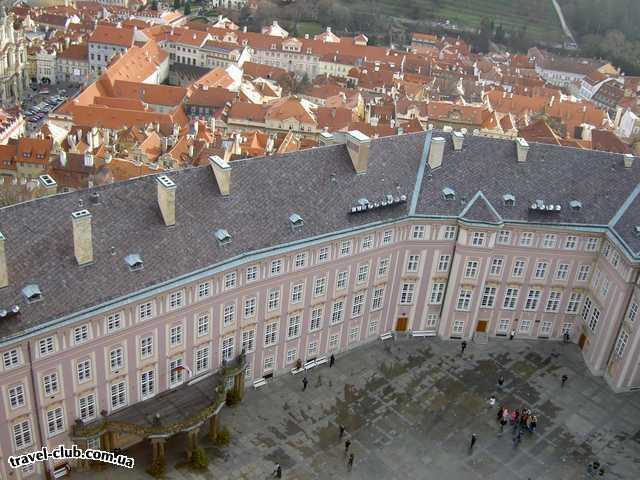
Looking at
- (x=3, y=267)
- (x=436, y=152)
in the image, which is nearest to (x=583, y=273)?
(x=436, y=152)

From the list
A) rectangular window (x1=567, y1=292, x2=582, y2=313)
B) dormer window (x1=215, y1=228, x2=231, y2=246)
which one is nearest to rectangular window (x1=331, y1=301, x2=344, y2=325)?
dormer window (x1=215, y1=228, x2=231, y2=246)

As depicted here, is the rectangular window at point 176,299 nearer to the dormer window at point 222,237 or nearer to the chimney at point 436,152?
the dormer window at point 222,237

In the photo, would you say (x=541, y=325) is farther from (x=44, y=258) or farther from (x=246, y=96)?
(x=246, y=96)

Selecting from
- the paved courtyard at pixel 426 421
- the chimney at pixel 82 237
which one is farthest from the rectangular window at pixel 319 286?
the chimney at pixel 82 237

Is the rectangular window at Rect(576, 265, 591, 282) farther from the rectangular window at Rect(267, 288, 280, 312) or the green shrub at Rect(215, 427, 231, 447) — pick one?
the green shrub at Rect(215, 427, 231, 447)

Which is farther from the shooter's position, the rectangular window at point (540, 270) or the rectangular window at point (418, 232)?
the rectangular window at point (540, 270)
